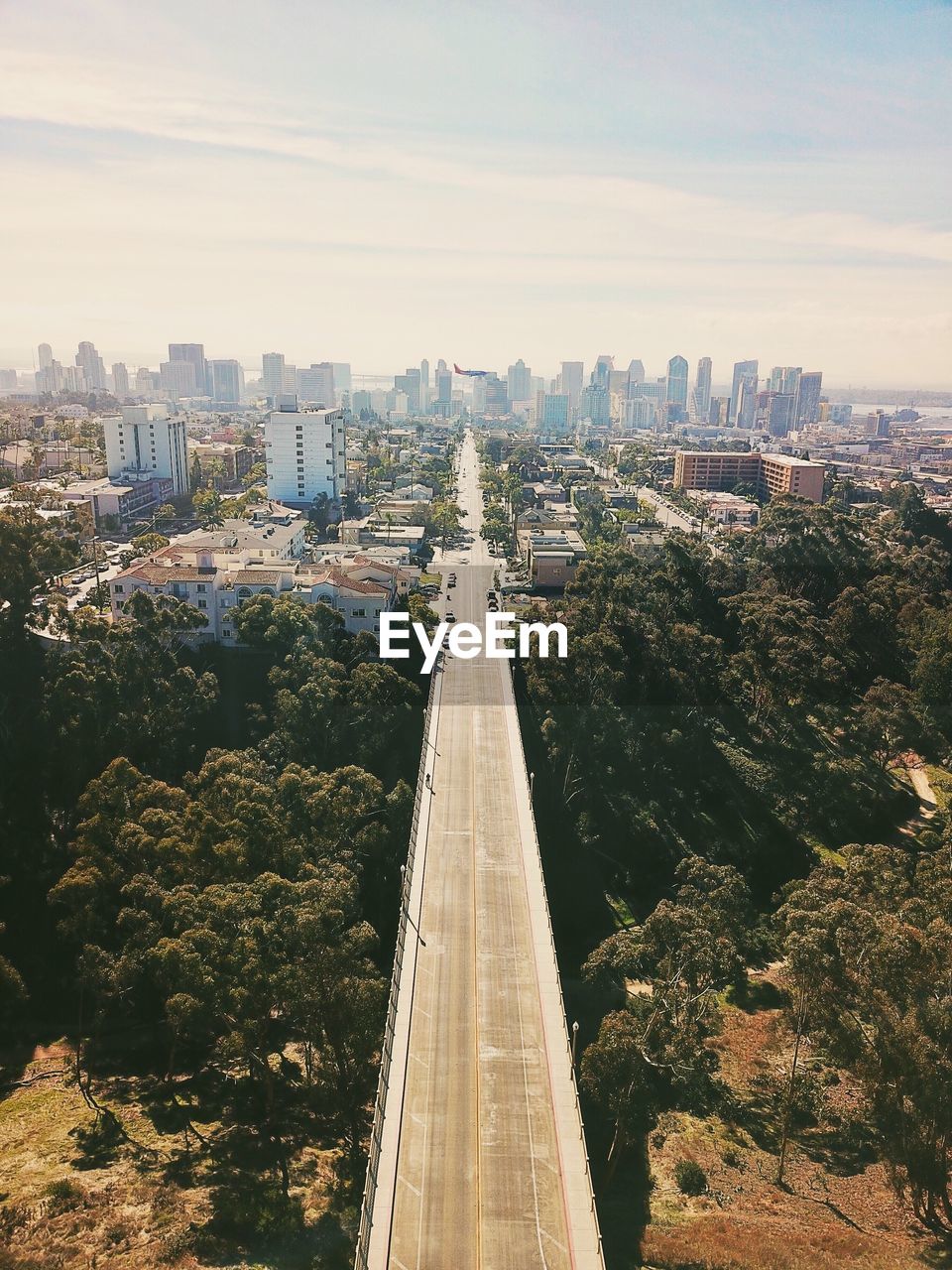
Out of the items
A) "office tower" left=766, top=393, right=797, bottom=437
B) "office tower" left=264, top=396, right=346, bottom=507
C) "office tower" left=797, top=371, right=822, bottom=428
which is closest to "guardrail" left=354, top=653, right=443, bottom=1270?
"office tower" left=264, top=396, right=346, bottom=507

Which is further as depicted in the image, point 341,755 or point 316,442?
point 316,442

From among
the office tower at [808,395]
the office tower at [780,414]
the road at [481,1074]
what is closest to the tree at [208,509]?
the road at [481,1074]

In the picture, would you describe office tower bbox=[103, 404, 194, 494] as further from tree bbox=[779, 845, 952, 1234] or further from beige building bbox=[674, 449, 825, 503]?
tree bbox=[779, 845, 952, 1234]

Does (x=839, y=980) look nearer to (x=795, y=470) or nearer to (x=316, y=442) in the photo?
(x=316, y=442)

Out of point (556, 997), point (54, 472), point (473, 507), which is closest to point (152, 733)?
point (556, 997)

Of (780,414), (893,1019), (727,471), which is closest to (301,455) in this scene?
(727,471)

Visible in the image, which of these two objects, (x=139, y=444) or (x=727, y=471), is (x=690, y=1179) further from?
(x=727, y=471)
